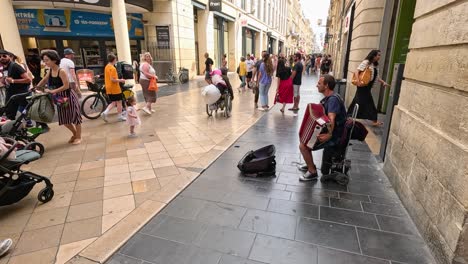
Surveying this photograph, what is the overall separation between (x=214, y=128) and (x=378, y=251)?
4.73 m

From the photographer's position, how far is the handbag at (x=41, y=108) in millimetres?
4684

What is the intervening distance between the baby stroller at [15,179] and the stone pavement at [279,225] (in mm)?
1522

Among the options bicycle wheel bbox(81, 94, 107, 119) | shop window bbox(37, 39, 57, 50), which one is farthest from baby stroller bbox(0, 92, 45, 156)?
shop window bbox(37, 39, 57, 50)

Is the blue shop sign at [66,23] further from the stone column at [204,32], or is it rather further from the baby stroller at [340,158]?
the baby stroller at [340,158]

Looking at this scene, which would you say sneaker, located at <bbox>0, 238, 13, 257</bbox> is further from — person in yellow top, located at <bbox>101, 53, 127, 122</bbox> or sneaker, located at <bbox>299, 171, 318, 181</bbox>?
person in yellow top, located at <bbox>101, 53, 127, 122</bbox>

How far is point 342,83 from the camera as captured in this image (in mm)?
8797

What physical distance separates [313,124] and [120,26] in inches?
463

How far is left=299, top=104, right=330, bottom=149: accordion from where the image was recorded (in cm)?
336

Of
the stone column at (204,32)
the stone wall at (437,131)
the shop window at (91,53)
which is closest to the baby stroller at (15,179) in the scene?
the stone wall at (437,131)

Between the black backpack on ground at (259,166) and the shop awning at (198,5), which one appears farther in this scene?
the shop awning at (198,5)

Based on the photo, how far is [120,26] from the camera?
12.2 m

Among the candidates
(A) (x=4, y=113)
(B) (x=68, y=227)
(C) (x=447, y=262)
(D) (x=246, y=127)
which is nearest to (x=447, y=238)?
(C) (x=447, y=262)

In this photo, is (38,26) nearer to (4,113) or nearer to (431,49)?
(4,113)

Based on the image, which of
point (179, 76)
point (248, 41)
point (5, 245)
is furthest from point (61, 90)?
point (248, 41)
